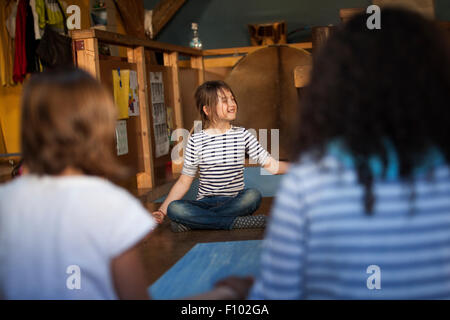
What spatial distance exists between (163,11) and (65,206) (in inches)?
245

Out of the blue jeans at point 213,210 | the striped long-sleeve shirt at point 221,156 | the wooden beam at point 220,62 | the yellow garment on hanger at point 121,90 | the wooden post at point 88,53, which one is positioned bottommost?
the blue jeans at point 213,210

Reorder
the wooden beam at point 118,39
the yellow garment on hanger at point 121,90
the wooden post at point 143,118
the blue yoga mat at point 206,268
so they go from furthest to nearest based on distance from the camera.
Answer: the wooden post at point 143,118, the yellow garment on hanger at point 121,90, the wooden beam at point 118,39, the blue yoga mat at point 206,268

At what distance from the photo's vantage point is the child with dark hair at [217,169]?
2.66 metres

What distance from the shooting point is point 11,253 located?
968mm

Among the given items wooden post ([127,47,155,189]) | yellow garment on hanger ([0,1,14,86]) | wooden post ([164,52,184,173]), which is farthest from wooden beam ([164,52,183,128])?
yellow garment on hanger ([0,1,14,86])

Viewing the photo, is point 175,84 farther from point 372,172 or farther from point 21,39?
point 372,172

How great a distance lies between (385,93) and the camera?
81 cm

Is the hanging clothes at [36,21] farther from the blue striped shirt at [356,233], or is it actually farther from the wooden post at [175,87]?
the blue striped shirt at [356,233]

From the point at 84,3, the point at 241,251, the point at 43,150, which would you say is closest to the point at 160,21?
the point at 84,3

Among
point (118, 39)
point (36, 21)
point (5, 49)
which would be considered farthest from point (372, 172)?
point (5, 49)

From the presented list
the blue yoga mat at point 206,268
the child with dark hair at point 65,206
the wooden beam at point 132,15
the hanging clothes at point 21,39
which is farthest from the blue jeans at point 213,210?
the wooden beam at point 132,15

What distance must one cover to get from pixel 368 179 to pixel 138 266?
50 cm

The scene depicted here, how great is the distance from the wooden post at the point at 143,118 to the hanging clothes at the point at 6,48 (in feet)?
9.53
